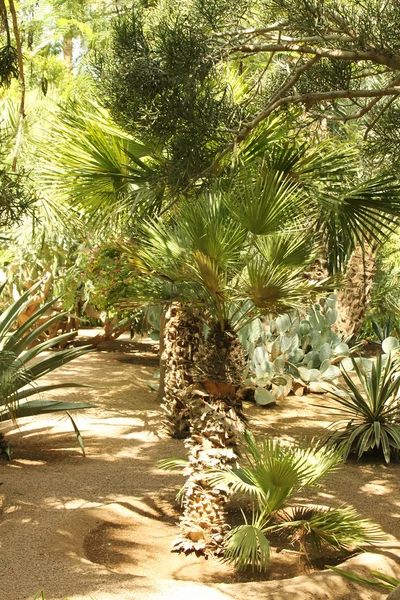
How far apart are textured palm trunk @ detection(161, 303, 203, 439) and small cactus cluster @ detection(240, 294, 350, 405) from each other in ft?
5.23

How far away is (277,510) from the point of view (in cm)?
460

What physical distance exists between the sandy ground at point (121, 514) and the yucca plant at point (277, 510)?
148 mm

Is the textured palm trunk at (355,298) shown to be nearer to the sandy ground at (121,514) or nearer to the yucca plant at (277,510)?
the sandy ground at (121,514)

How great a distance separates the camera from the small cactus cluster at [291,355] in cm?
857

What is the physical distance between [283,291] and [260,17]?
2.05 m

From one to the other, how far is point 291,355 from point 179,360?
2704 mm

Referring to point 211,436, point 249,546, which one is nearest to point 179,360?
point 211,436

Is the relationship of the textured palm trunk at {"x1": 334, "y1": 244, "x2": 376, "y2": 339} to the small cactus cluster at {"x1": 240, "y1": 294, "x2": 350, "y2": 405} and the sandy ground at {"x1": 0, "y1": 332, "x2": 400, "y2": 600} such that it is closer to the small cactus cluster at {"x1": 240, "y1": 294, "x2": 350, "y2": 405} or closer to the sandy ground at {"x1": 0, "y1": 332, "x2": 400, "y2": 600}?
the small cactus cluster at {"x1": 240, "y1": 294, "x2": 350, "y2": 405}

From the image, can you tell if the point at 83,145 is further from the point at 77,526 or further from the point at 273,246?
the point at 77,526

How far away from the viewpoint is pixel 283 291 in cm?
429

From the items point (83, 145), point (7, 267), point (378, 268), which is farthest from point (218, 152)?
point (378, 268)

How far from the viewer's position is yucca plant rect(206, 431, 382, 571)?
4.16m

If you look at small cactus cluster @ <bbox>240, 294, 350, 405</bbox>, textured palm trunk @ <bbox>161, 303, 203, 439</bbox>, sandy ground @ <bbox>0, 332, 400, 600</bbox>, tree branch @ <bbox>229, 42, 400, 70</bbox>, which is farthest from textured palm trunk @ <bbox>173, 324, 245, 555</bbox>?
small cactus cluster @ <bbox>240, 294, 350, 405</bbox>

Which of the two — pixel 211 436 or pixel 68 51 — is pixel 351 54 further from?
pixel 68 51
